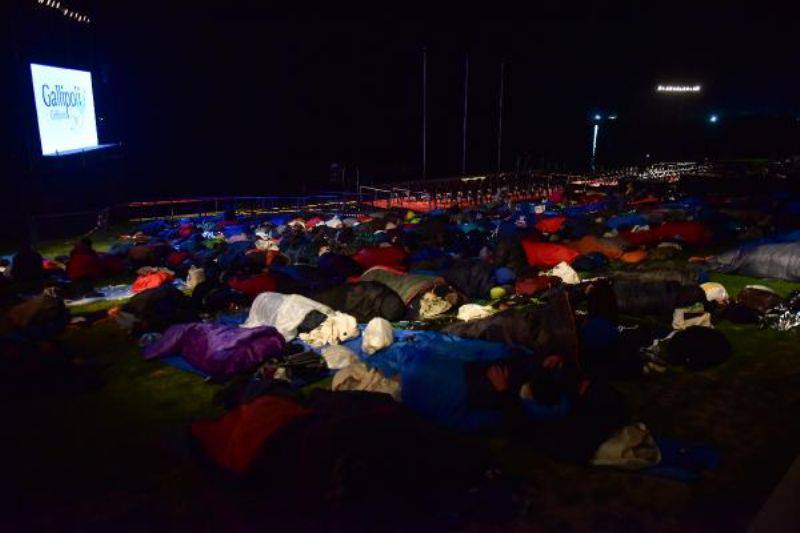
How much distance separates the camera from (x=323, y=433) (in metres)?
3.54

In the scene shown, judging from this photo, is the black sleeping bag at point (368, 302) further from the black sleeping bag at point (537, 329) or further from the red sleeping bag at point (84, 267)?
the red sleeping bag at point (84, 267)

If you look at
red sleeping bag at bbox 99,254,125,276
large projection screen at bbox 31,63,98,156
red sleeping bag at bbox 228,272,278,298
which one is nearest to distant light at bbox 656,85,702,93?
large projection screen at bbox 31,63,98,156

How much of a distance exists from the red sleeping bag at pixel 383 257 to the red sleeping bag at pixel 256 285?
149cm

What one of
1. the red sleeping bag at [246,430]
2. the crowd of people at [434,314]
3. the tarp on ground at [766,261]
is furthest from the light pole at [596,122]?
the red sleeping bag at [246,430]

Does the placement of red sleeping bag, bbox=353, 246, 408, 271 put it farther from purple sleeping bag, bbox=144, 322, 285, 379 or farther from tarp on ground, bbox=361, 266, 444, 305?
purple sleeping bag, bbox=144, 322, 285, 379

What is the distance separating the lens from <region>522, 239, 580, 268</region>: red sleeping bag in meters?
8.98

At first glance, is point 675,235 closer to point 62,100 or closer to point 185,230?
point 185,230

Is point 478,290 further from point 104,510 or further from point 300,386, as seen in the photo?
point 104,510

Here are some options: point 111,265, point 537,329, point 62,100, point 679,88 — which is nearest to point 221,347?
point 537,329

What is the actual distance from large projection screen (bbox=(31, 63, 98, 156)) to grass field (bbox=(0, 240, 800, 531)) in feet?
32.0

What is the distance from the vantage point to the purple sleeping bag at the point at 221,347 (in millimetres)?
5359

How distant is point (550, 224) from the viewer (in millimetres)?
11352

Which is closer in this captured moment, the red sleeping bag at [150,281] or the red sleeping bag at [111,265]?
the red sleeping bag at [150,281]

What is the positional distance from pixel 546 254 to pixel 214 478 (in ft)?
21.3
